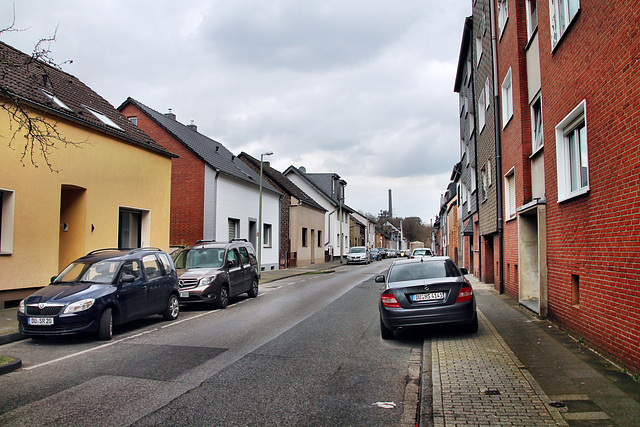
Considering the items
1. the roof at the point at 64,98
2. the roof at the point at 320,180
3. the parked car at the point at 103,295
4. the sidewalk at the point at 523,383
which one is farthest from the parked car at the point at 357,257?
the sidewalk at the point at 523,383

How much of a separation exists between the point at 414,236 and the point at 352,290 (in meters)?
103

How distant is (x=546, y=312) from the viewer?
9.67 metres

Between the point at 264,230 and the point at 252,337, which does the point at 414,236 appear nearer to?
the point at 264,230

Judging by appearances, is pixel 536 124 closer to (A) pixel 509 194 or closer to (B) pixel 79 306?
(A) pixel 509 194

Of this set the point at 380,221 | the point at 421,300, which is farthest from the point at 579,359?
the point at 380,221

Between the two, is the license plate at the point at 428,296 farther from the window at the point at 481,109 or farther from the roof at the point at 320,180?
the roof at the point at 320,180

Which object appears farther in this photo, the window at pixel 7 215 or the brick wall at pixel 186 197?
the brick wall at pixel 186 197

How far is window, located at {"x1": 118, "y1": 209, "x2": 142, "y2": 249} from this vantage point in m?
16.5

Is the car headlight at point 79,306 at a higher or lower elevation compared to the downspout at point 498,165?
lower

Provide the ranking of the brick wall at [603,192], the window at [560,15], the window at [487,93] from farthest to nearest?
the window at [487,93] < the window at [560,15] < the brick wall at [603,192]

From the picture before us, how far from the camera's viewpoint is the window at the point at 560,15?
8156 millimetres

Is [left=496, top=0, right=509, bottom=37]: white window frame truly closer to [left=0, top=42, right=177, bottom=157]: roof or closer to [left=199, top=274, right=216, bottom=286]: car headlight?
[left=199, top=274, right=216, bottom=286]: car headlight

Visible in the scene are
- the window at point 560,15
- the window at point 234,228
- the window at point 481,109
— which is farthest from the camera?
the window at point 234,228

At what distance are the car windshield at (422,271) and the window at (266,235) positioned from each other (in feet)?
70.7
